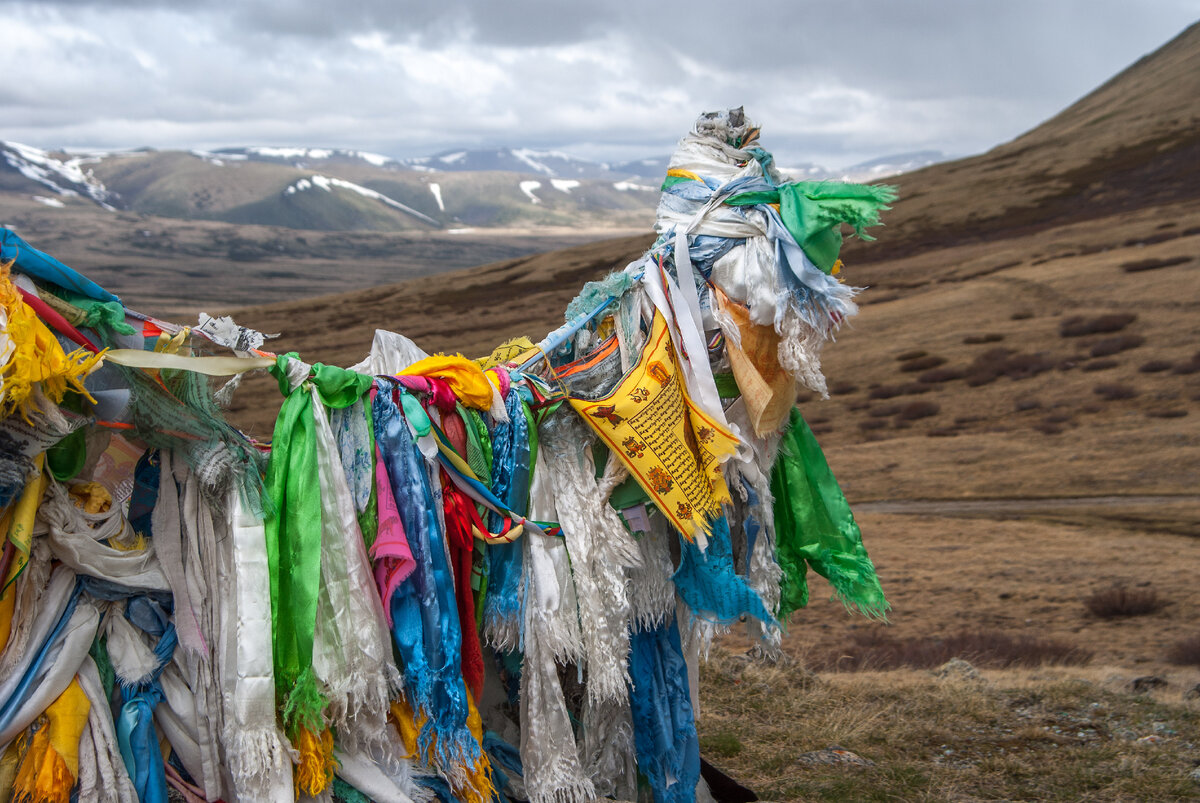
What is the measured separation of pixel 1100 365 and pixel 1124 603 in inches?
542

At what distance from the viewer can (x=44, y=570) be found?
280cm

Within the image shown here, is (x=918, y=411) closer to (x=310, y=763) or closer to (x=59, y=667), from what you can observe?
(x=310, y=763)

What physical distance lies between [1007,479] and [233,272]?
397 feet

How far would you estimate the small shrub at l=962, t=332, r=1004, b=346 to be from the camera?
82.7ft

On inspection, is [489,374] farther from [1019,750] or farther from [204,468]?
[1019,750]

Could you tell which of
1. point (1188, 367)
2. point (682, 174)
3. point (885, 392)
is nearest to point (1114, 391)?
point (1188, 367)

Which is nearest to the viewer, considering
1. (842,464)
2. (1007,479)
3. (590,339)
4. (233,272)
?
(590,339)

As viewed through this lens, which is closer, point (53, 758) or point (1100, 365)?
point (53, 758)

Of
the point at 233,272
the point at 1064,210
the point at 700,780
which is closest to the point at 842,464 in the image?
Answer: the point at 700,780

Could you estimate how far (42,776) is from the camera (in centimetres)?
263

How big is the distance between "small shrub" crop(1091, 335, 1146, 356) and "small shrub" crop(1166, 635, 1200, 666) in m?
15.8

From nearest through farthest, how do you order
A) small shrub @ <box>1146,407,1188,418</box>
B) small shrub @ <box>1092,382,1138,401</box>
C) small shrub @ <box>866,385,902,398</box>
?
small shrub @ <box>1146,407,1188,418</box> → small shrub @ <box>1092,382,1138,401</box> → small shrub @ <box>866,385,902,398</box>

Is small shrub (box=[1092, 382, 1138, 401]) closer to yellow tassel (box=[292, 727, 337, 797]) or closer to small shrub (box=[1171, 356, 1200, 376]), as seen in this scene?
small shrub (box=[1171, 356, 1200, 376])

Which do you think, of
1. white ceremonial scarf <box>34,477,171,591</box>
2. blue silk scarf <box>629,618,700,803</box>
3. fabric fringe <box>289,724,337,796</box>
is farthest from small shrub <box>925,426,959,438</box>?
white ceremonial scarf <box>34,477,171,591</box>
